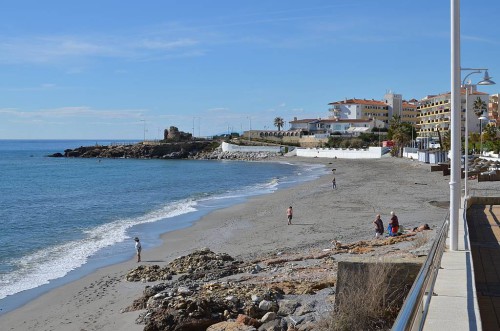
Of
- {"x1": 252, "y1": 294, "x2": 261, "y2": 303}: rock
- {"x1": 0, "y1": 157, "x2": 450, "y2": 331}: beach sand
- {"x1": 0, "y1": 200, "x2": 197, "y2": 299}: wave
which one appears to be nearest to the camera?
{"x1": 252, "y1": 294, "x2": 261, "y2": 303}: rock

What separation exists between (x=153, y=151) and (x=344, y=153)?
5996 centimetres

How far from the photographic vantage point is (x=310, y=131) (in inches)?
5650

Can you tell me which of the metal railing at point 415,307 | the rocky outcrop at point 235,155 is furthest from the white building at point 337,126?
the metal railing at point 415,307

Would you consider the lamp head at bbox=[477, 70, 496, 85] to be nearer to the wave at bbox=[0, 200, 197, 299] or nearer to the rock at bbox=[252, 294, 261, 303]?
the rock at bbox=[252, 294, 261, 303]

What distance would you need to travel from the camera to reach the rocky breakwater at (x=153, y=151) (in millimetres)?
143625

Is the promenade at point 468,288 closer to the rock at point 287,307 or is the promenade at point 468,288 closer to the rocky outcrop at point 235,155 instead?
the rock at point 287,307

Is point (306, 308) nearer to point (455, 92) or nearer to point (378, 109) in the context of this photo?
point (455, 92)

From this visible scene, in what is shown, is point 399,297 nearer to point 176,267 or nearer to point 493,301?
point 493,301

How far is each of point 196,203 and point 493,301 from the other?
36.1 m

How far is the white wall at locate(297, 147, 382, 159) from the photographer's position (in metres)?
96.2

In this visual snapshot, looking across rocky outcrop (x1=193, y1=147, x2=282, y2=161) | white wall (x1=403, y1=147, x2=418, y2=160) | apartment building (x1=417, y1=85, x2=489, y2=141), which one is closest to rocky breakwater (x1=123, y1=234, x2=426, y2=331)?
white wall (x1=403, y1=147, x2=418, y2=160)

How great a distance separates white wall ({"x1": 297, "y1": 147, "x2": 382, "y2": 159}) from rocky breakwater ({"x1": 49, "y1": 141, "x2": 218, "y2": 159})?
116 ft

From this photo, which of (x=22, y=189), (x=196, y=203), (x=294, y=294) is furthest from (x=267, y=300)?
(x=22, y=189)

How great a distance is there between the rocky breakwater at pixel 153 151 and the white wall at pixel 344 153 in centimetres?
3545
